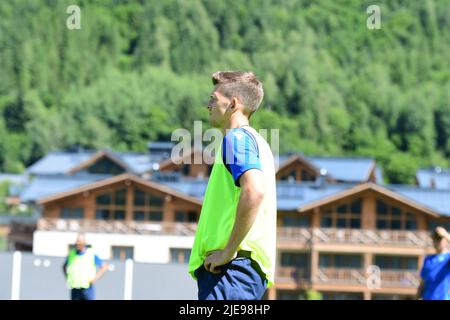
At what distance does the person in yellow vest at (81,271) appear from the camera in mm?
13188

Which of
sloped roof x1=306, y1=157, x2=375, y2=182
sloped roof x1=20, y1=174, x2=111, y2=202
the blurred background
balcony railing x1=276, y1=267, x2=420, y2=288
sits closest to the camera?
balcony railing x1=276, y1=267, x2=420, y2=288

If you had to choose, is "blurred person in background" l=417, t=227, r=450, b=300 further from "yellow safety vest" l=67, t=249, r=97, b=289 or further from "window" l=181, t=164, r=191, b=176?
"window" l=181, t=164, r=191, b=176

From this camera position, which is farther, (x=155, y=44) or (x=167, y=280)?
(x=155, y=44)

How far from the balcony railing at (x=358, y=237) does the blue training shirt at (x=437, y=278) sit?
37.4m

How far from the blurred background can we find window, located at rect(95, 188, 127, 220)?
0.23 ft

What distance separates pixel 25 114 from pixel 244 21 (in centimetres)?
3544

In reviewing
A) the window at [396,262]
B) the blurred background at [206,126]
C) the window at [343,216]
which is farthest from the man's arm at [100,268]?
the window at [343,216]

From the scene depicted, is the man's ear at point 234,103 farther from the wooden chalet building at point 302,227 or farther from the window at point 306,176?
the window at point 306,176

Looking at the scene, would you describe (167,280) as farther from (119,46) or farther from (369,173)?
(119,46)

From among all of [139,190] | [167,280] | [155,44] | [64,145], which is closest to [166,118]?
[64,145]

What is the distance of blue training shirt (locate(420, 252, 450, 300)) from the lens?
28.3ft

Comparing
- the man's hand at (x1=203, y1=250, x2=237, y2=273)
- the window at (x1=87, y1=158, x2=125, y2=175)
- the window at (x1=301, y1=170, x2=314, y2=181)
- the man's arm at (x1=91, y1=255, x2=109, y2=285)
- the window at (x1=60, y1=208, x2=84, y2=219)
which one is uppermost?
the man's hand at (x1=203, y1=250, x2=237, y2=273)

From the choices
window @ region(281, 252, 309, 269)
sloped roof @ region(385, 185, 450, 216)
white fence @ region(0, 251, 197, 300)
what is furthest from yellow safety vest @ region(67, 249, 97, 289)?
sloped roof @ region(385, 185, 450, 216)
